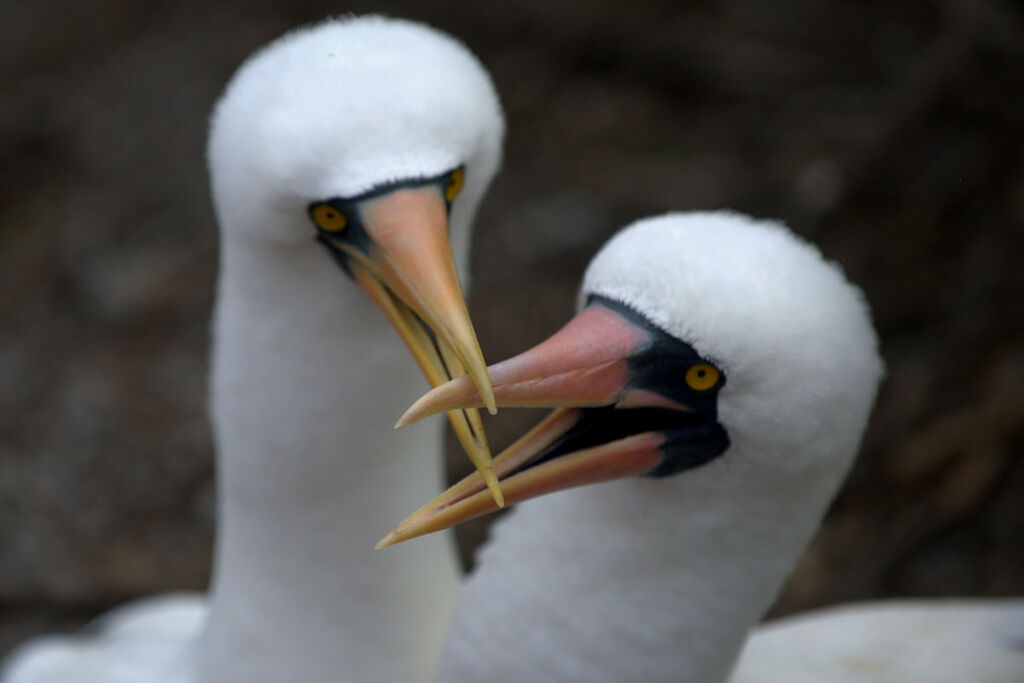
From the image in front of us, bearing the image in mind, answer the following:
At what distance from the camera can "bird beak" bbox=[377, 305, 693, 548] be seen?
4.32 feet

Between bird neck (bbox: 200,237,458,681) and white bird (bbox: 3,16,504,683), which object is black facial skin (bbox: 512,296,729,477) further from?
bird neck (bbox: 200,237,458,681)

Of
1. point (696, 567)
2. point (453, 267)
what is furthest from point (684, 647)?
point (453, 267)

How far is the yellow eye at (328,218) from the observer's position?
1.57 metres

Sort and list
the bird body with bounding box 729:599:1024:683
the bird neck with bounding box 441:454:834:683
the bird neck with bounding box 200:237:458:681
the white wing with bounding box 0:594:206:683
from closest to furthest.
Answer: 1. the bird neck with bounding box 441:454:834:683
2. the bird neck with bounding box 200:237:458:681
3. the bird body with bounding box 729:599:1024:683
4. the white wing with bounding box 0:594:206:683

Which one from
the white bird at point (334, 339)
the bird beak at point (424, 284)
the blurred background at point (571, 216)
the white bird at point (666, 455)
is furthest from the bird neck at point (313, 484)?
the blurred background at point (571, 216)

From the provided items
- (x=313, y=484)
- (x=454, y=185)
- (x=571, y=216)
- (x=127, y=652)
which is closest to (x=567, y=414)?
(x=454, y=185)

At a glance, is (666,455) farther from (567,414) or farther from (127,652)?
(127,652)

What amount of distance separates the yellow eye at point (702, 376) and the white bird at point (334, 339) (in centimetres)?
24

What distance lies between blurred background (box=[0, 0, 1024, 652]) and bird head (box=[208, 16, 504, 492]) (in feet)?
5.70

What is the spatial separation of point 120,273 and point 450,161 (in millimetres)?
2602

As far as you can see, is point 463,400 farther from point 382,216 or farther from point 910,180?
point 910,180

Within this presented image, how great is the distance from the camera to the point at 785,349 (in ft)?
4.38

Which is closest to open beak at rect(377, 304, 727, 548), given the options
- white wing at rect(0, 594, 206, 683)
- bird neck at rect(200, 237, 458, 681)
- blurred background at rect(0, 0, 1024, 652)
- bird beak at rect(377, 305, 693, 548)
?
bird beak at rect(377, 305, 693, 548)

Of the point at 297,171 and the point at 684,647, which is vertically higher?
the point at 297,171
